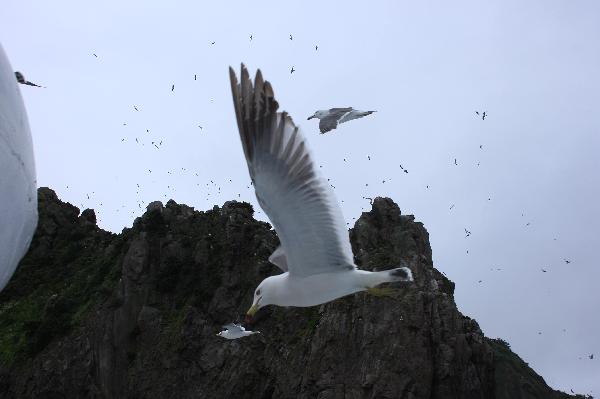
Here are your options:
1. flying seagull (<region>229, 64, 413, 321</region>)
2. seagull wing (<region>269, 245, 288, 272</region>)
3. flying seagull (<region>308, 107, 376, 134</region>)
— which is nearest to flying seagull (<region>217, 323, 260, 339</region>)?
flying seagull (<region>229, 64, 413, 321</region>)

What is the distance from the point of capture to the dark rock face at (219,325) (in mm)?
23875

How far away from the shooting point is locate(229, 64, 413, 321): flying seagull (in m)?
6.09

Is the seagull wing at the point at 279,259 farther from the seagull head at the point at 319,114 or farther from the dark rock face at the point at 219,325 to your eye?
the dark rock face at the point at 219,325

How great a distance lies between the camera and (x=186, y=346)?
2856 centimetres

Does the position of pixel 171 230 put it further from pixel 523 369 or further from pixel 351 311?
pixel 523 369

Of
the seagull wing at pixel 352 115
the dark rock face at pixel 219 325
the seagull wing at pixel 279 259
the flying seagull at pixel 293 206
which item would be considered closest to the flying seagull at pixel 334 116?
the seagull wing at pixel 352 115

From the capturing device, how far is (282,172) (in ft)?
20.5

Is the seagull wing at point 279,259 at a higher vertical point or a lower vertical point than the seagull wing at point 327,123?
lower

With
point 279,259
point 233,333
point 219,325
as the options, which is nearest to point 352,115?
point 279,259

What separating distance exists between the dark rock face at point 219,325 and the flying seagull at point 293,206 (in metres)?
17.1

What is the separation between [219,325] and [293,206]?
24712 mm

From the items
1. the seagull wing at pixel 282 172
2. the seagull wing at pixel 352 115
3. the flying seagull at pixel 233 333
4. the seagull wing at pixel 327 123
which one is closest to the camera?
the seagull wing at pixel 282 172

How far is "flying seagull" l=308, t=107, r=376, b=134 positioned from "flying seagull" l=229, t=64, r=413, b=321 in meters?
2.54

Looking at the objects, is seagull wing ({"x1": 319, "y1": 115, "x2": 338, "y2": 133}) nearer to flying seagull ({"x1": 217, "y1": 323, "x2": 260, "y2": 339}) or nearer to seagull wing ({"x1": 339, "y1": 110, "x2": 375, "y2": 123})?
seagull wing ({"x1": 339, "y1": 110, "x2": 375, "y2": 123})
